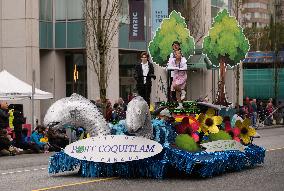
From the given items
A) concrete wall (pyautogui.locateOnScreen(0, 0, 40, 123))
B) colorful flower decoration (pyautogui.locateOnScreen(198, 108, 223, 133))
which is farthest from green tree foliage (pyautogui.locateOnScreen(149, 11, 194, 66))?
concrete wall (pyautogui.locateOnScreen(0, 0, 40, 123))

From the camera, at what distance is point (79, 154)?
13.9m

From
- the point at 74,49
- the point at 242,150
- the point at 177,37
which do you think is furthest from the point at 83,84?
the point at 242,150

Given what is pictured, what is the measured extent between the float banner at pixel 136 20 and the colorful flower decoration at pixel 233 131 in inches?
1100

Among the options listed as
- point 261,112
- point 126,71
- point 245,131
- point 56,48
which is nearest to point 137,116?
point 245,131

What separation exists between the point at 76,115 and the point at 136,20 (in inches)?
1205

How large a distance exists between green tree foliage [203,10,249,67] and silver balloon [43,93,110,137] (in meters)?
5.35

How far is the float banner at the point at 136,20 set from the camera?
145ft

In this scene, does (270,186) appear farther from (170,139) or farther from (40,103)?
Result: (40,103)

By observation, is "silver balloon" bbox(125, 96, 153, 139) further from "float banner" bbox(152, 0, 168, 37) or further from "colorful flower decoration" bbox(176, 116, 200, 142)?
"float banner" bbox(152, 0, 168, 37)

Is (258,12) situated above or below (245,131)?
above

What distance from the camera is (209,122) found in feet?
50.4

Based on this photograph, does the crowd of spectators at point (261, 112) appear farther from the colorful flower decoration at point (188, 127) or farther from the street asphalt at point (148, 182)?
the street asphalt at point (148, 182)

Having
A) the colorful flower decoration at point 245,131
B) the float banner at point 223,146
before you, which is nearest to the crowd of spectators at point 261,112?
the colorful flower decoration at point 245,131

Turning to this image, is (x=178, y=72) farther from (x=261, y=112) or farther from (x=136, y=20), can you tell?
(x=261, y=112)
